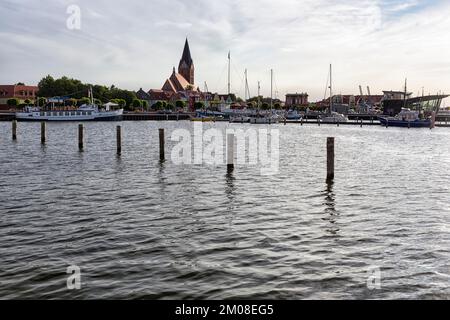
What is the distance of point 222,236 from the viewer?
14164 mm

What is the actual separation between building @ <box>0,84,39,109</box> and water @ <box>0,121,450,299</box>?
17868 centimetres

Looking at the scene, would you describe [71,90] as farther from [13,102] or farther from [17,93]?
[17,93]

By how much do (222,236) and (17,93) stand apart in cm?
19844

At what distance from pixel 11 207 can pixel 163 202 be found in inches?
234

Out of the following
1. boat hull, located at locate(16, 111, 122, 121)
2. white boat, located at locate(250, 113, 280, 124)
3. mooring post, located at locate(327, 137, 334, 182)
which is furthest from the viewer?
white boat, located at locate(250, 113, 280, 124)

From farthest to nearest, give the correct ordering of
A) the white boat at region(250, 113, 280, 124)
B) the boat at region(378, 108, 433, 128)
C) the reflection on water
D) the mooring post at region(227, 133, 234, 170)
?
1. the white boat at region(250, 113, 280, 124)
2. the boat at region(378, 108, 433, 128)
3. the mooring post at region(227, 133, 234, 170)
4. the reflection on water

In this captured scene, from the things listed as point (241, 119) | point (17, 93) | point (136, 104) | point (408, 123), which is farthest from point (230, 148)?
point (17, 93)

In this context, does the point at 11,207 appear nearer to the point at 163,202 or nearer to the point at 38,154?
the point at 163,202

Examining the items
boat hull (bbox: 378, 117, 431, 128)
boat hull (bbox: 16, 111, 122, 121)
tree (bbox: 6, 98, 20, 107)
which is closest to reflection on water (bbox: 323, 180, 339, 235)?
boat hull (bbox: 378, 117, 431, 128)

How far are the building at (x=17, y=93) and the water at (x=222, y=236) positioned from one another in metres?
179

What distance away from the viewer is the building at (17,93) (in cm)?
18800

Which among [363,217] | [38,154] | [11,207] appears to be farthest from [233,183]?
[38,154]

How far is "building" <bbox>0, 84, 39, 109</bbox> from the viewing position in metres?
188

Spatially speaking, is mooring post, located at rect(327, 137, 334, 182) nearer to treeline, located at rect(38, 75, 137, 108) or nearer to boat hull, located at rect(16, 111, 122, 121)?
boat hull, located at rect(16, 111, 122, 121)
